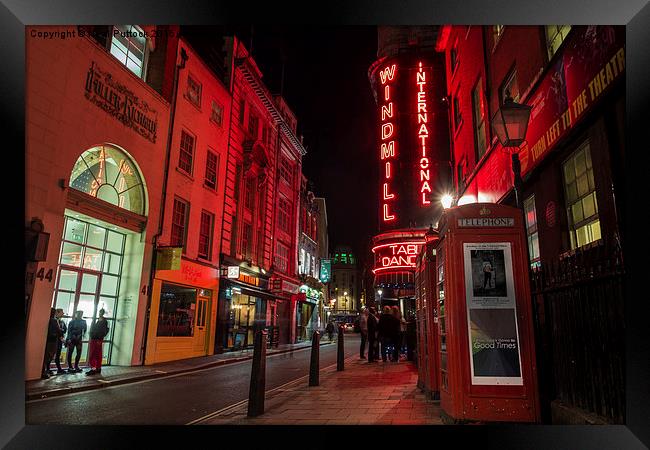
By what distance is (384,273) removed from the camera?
27.3 meters

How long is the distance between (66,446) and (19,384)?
0.92 m

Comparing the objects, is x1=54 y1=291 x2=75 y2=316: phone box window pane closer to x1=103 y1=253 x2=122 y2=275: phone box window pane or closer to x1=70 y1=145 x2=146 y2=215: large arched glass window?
x1=103 y1=253 x2=122 y2=275: phone box window pane

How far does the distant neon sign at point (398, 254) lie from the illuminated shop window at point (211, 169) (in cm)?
1160

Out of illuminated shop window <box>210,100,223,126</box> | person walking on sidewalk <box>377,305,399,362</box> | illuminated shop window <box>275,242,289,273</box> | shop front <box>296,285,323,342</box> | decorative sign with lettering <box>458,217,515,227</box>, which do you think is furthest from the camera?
shop front <box>296,285,323,342</box>

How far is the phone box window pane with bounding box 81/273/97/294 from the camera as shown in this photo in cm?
1363

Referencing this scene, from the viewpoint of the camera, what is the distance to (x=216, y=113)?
70.6 feet

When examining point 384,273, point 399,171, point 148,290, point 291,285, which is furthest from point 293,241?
point 148,290

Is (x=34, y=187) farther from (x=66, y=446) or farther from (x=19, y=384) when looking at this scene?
(x=66, y=446)

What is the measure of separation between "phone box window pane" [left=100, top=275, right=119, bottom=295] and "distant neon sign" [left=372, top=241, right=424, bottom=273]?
16.6m

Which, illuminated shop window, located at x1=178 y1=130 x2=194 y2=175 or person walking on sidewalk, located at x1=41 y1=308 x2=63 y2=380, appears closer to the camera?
person walking on sidewalk, located at x1=41 y1=308 x2=63 y2=380

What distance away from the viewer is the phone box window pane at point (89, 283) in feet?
44.7

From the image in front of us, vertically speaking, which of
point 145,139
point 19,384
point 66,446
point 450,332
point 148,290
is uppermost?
point 145,139

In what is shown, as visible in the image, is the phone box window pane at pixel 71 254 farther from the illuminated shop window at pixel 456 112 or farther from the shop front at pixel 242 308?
the illuminated shop window at pixel 456 112

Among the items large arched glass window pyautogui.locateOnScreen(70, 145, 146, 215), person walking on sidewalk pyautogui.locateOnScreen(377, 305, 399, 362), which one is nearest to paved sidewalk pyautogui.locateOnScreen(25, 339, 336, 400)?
large arched glass window pyautogui.locateOnScreen(70, 145, 146, 215)
